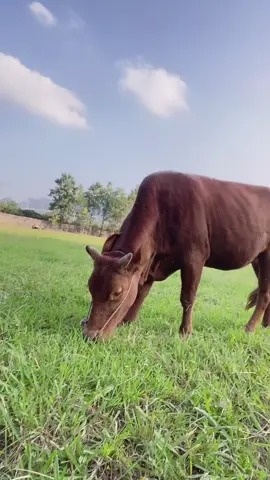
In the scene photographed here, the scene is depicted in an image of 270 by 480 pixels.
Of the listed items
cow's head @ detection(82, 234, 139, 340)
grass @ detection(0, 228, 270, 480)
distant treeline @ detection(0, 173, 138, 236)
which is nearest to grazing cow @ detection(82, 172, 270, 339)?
cow's head @ detection(82, 234, 139, 340)

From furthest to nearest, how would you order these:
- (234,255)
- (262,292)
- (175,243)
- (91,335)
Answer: (262,292)
(234,255)
(175,243)
(91,335)

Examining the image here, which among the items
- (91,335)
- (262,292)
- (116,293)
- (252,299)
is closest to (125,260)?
(116,293)

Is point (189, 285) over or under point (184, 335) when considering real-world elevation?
over

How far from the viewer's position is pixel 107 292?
3193 mm

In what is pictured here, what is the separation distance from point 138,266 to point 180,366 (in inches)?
39.5

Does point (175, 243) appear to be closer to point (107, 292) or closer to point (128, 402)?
point (107, 292)

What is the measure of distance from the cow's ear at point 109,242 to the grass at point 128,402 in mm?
658

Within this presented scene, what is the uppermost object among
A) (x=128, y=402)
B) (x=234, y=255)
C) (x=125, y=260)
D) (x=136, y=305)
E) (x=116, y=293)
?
(x=234, y=255)

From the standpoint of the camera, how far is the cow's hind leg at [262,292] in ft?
14.4

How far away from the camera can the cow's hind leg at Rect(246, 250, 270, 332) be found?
4383mm

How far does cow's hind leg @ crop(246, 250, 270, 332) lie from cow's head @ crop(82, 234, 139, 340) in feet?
5.49

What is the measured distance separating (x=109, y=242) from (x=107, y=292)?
1.94 ft

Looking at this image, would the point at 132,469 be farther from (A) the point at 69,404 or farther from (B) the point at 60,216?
(B) the point at 60,216

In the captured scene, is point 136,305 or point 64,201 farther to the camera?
point 64,201
